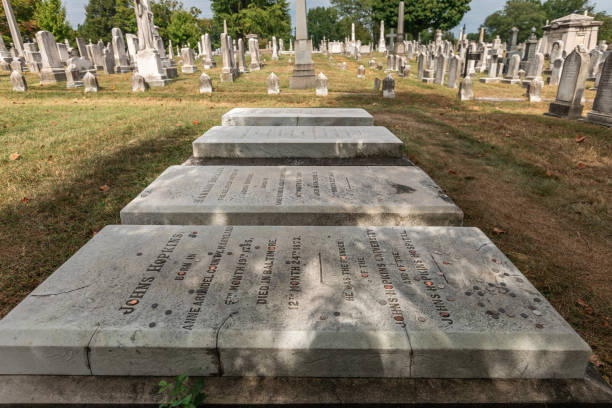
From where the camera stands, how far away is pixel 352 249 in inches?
111

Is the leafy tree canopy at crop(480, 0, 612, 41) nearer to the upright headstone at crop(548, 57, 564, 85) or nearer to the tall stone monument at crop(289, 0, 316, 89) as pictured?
the upright headstone at crop(548, 57, 564, 85)

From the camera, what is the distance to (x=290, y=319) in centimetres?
206

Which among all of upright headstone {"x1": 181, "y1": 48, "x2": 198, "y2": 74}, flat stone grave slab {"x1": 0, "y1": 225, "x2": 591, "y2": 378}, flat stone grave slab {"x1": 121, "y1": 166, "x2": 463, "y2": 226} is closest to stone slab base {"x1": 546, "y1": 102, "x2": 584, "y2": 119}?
flat stone grave slab {"x1": 121, "y1": 166, "x2": 463, "y2": 226}

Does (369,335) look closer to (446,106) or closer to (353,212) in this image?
(353,212)

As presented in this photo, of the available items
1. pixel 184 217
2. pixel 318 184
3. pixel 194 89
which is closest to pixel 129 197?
pixel 184 217

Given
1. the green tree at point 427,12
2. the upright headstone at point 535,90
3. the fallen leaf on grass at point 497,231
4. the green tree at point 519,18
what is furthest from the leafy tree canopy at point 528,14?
the fallen leaf on grass at point 497,231

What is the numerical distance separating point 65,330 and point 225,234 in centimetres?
134

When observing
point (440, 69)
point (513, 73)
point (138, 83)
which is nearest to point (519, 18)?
point (513, 73)

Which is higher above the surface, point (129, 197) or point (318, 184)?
point (318, 184)

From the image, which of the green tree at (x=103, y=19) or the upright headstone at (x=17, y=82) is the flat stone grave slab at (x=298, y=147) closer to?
the upright headstone at (x=17, y=82)

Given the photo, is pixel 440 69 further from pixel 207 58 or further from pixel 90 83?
pixel 207 58

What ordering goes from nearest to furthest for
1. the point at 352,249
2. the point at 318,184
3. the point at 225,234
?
1. the point at 352,249
2. the point at 225,234
3. the point at 318,184

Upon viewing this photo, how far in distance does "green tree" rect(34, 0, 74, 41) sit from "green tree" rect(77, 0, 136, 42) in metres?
20.6

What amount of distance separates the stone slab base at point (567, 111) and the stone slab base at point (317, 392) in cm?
1065
